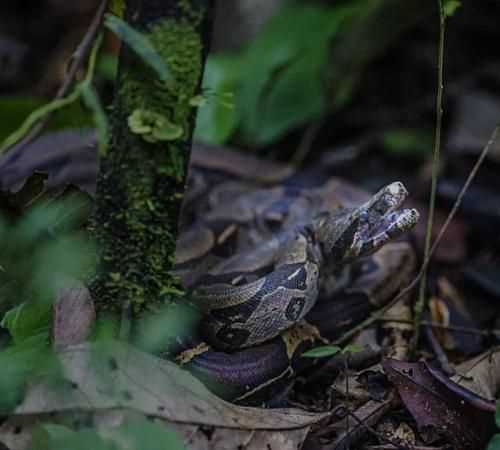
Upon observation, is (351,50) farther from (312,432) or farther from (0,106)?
(312,432)

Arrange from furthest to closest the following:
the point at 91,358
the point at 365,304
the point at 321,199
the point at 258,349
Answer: the point at 321,199, the point at 365,304, the point at 258,349, the point at 91,358

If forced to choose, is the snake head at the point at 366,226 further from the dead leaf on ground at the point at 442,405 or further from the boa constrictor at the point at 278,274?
the dead leaf on ground at the point at 442,405

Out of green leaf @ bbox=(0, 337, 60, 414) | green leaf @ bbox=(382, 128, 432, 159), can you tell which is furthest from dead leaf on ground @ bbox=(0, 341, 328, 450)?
green leaf @ bbox=(382, 128, 432, 159)

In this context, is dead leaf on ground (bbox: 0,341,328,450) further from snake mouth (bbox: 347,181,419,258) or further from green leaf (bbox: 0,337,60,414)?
snake mouth (bbox: 347,181,419,258)

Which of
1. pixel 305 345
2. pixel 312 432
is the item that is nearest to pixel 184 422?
pixel 312 432

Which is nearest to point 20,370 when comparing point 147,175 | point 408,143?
point 147,175

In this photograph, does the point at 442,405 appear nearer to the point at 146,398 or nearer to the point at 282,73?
the point at 146,398

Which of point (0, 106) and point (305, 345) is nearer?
point (305, 345)
